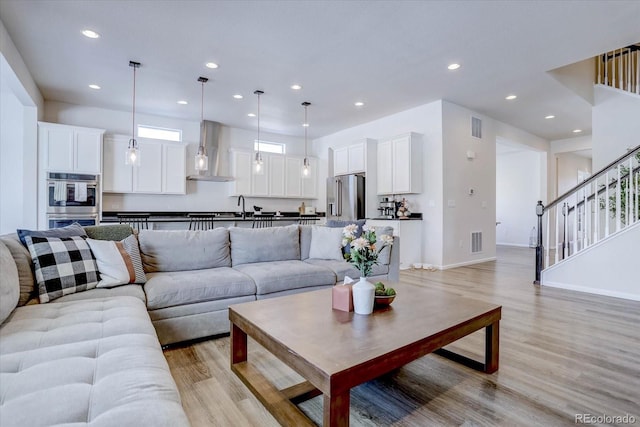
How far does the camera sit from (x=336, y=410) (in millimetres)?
1197

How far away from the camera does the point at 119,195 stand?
6.00 metres

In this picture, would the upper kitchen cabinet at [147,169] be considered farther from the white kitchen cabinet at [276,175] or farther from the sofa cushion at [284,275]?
the sofa cushion at [284,275]

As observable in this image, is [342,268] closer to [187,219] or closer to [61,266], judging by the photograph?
[61,266]

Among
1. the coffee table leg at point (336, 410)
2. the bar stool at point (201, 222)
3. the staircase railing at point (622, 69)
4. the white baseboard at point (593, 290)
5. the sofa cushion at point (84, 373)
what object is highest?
the staircase railing at point (622, 69)

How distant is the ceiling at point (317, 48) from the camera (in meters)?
3.03

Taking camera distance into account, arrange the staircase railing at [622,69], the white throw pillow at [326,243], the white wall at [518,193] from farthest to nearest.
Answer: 1. the white wall at [518,193]
2. the staircase railing at [622,69]
3. the white throw pillow at [326,243]

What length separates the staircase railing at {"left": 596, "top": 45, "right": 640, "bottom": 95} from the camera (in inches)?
215

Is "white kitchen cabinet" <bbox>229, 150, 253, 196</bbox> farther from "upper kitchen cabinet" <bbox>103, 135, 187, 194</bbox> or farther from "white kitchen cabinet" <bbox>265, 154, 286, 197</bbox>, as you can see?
"upper kitchen cabinet" <bbox>103, 135, 187, 194</bbox>

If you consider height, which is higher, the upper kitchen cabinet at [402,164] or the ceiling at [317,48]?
the ceiling at [317,48]

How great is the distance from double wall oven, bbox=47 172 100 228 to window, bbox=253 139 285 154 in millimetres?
3270

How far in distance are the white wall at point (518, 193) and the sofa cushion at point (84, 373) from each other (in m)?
9.56

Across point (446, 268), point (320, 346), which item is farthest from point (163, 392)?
point (446, 268)

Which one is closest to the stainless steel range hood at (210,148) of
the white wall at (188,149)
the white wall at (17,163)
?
the white wall at (188,149)

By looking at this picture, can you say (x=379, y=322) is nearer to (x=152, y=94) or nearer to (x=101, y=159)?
(x=152, y=94)
